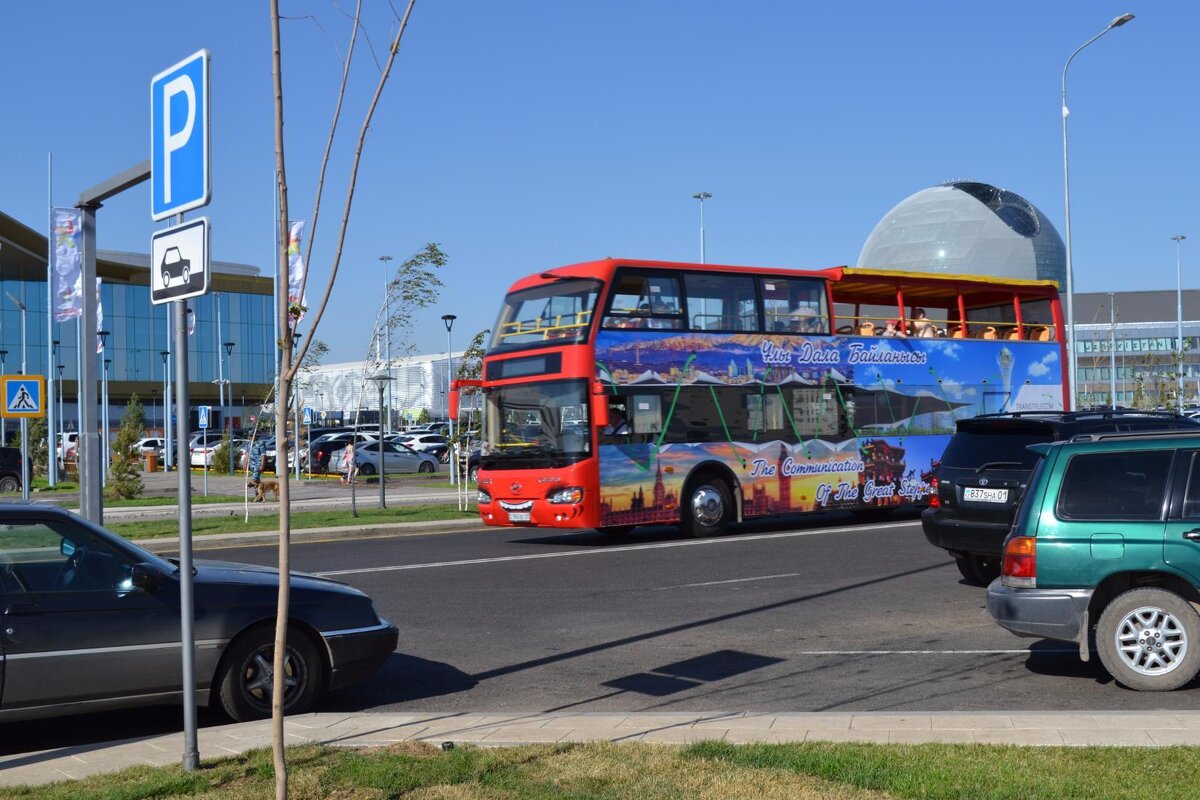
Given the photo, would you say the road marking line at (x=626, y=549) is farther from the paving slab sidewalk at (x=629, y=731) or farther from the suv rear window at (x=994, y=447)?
the paving slab sidewalk at (x=629, y=731)

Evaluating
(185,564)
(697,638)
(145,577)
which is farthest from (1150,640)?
(145,577)

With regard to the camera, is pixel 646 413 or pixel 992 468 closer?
pixel 992 468

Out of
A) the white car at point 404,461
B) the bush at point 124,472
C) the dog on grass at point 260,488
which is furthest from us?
the white car at point 404,461

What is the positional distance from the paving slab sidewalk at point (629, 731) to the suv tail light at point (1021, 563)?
157 cm

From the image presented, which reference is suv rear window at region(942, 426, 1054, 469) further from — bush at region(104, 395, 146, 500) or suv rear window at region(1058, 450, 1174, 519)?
bush at region(104, 395, 146, 500)

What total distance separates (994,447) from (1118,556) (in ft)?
17.5

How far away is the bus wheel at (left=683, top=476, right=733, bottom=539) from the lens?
21000 millimetres

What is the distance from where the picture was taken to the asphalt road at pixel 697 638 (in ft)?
27.9

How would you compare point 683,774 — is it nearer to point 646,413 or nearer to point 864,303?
point 646,413

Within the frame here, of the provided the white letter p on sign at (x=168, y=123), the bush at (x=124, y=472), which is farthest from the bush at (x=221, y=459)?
the white letter p on sign at (x=168, y=123)

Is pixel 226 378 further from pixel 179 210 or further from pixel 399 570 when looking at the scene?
pixel 179 210

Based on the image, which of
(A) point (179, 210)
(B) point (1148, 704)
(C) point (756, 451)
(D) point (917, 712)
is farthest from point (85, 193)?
(C) point (756, 451)

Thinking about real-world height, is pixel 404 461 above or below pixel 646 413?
below

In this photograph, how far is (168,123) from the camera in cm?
626
